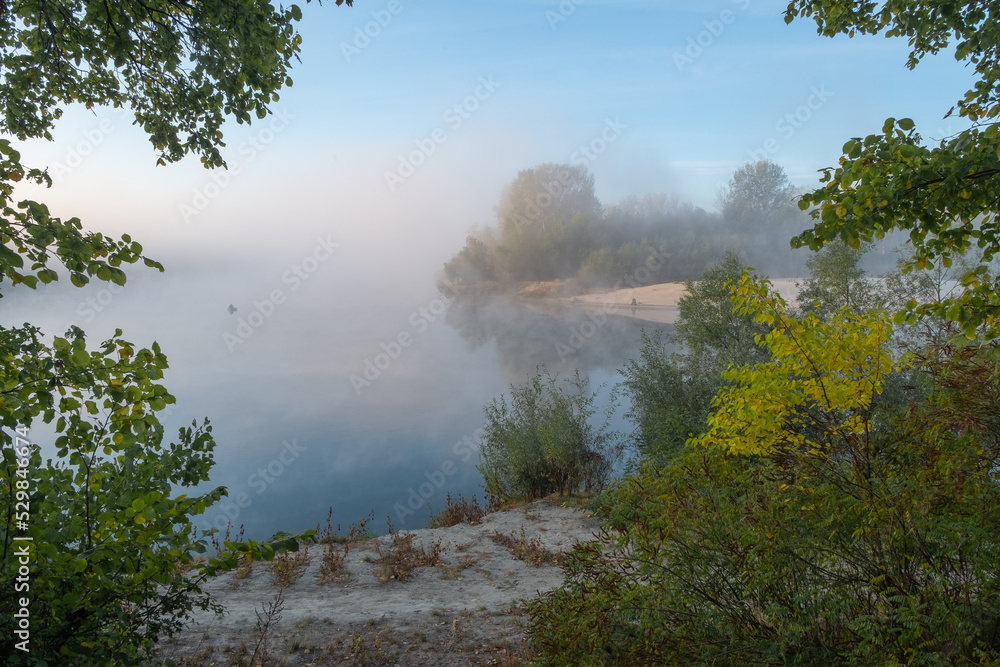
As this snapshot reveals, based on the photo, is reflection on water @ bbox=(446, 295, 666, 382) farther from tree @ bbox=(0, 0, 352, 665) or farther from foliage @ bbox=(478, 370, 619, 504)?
tree @ bbox=(0, 0, 352, 665)

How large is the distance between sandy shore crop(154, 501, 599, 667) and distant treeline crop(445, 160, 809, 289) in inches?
1997

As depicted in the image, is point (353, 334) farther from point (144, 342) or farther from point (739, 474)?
point (739, 474)

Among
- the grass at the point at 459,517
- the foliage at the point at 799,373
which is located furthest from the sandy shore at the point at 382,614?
the grass at the point at 459,517

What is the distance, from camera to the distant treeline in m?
60.2

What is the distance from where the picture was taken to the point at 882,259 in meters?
42.5

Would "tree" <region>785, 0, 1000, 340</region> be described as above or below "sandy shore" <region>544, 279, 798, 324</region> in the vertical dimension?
below

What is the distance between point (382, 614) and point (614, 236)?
6688 centimetres

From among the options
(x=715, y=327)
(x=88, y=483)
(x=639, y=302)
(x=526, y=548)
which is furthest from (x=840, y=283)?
(x=639, y=302)

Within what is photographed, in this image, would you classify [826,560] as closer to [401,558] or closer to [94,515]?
[94,515]

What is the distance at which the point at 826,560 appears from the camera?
3.01 metres

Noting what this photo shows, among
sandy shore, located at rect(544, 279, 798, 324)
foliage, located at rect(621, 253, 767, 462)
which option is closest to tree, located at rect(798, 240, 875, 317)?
foliage, located at rect(621, 253, 767, 462)

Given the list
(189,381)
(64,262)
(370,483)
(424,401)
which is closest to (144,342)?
(189,381)

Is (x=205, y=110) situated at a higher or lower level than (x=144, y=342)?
lower

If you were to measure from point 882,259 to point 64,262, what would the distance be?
165 feet
